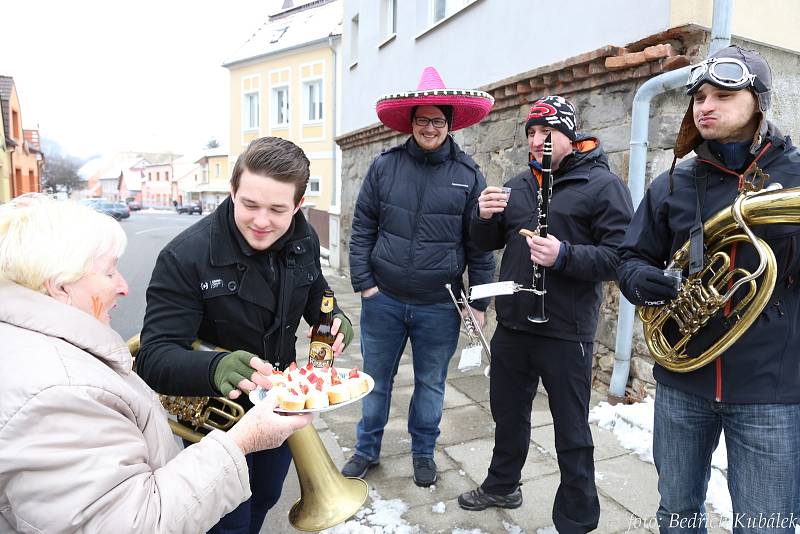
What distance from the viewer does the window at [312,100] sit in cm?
2409

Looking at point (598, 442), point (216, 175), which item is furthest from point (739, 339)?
point (216, 175)

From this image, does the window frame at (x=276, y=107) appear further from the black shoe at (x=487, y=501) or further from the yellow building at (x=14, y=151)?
the black shoe at (x=487, y=501)

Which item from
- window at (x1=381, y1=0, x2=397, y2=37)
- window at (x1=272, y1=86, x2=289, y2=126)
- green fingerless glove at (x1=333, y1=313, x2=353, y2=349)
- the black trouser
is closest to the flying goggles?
the black trouser

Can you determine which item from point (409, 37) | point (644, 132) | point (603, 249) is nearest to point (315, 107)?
point (409, 37)

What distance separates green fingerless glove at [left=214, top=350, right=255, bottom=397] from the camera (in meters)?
1.78

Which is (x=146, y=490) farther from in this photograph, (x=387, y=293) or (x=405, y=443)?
(x=405, y=443)

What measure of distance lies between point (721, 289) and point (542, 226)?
2.86 ft

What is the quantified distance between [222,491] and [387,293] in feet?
7.01

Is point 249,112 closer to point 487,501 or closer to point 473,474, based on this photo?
point 473,474

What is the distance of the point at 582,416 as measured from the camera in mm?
2691

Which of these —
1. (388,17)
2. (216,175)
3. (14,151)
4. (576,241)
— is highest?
(388,17)

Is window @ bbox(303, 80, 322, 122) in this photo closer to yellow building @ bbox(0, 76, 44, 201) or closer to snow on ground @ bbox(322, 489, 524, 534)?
yellow building @ bbox(0, 76, 44, 201)

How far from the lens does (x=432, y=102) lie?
11.1ft

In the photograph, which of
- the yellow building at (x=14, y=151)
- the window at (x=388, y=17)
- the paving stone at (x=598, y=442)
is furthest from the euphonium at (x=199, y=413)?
Result: the yellow building at (x=14, y=151)
